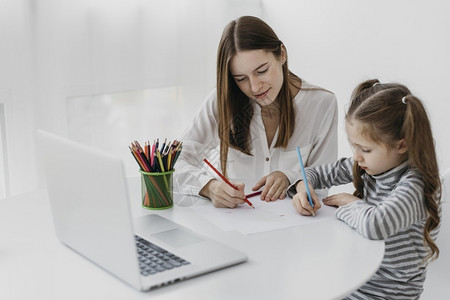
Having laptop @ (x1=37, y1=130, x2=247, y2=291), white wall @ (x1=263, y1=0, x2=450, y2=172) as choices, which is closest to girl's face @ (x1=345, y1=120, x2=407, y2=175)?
laptop @ (x1=37, y1=130, x2=247, y2=291)

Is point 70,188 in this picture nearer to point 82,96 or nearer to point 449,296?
point 449,296

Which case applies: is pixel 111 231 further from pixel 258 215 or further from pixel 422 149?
pixel 422 149

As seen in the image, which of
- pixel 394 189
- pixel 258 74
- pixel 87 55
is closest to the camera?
pixel 394 189

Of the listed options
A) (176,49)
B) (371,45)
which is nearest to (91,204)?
(176,49)

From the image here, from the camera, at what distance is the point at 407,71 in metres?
2.69

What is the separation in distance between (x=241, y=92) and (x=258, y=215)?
54cm

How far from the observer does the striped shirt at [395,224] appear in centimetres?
123

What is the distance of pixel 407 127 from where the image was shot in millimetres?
1294

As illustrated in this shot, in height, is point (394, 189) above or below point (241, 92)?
below

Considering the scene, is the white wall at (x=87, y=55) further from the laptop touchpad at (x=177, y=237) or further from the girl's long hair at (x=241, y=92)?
the laptop touchpad at (x=177, y=237)

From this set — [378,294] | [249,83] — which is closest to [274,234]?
[378,294]

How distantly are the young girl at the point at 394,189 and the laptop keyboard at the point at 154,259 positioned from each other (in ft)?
1.27

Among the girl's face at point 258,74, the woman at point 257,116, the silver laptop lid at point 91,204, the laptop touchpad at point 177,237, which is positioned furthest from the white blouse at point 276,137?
the silver laptop lid at point 91,204

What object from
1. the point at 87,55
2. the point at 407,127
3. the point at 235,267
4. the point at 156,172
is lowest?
the point at 235,267
